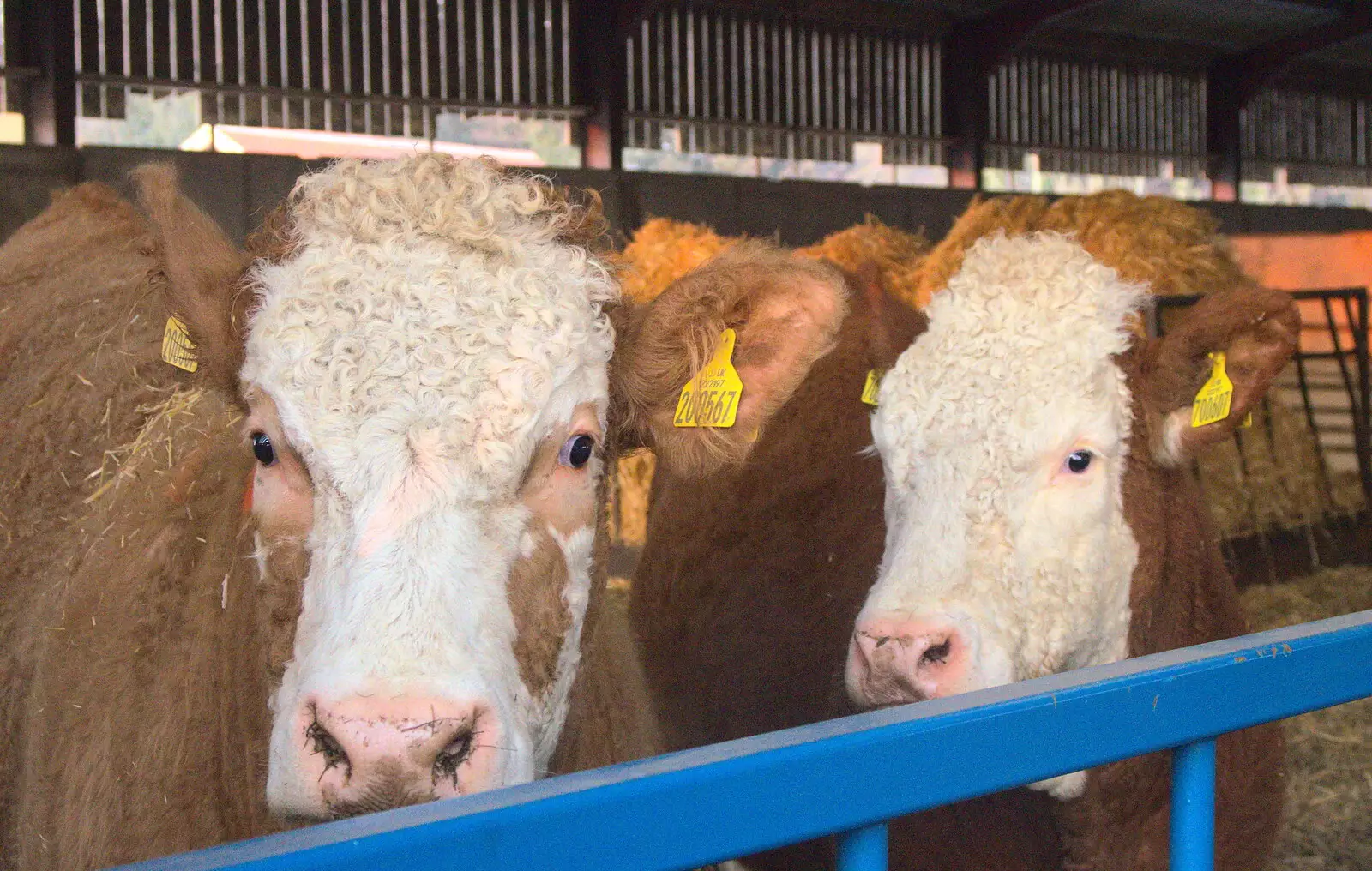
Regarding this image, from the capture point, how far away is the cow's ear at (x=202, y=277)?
6.82 feet

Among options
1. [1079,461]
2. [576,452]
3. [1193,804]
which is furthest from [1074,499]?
[1193,804]

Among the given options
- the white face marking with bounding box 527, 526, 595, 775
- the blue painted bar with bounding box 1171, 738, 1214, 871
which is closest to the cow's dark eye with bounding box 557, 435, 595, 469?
the white face marking with bounding box 527, 526, 595, 775

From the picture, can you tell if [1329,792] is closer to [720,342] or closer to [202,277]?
[720,342]

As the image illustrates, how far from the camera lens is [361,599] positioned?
158 centimetres

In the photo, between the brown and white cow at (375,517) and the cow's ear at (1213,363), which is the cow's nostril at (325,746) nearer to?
the brown and white cow at (375,517)

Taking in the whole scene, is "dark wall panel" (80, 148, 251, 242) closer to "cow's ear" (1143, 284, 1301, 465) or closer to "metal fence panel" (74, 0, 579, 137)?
"metal fence panel" (74, 0, 579, 137)

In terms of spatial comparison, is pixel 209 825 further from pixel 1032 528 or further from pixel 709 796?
pixel 1032 528

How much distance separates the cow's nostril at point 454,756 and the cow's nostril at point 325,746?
0.11 m

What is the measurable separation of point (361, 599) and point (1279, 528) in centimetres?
644

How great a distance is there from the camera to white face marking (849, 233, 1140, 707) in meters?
2.56

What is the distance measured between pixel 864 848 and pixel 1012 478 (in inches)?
70.7

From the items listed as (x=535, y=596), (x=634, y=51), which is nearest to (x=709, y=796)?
(x=535, y=596)

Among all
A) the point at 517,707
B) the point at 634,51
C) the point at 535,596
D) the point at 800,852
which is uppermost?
the point at 634,51

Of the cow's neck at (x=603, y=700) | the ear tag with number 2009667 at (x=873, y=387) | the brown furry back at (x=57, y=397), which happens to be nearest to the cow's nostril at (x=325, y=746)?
the cow's neck at (x=603, y=700)
